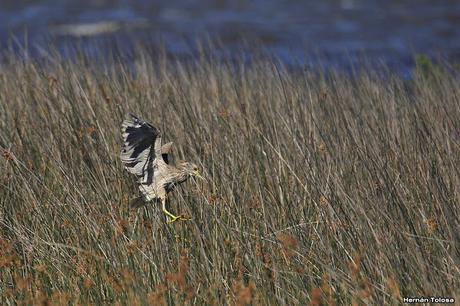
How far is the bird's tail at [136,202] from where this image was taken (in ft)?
17.3

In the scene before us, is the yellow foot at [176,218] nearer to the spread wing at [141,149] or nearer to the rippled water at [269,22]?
the spread wing at [141,149]

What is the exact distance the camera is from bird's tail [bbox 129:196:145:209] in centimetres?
528

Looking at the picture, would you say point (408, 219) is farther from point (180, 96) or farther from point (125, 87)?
point (125, 87)

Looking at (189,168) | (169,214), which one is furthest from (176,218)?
(189,168)

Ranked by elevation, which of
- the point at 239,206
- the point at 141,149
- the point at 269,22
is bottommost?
the point at 269,22

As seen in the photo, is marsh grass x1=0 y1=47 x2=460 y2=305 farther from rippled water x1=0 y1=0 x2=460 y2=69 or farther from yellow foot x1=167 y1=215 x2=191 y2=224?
rippled water x1=0 y1=0 x2=460 y2=69

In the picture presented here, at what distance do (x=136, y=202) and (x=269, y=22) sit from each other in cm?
1673

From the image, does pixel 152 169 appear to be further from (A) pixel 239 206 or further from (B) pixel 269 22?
(B) pixel 269 22

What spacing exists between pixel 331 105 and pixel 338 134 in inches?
33.8

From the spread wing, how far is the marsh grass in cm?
22

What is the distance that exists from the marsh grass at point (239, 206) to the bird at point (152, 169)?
0.36 ft

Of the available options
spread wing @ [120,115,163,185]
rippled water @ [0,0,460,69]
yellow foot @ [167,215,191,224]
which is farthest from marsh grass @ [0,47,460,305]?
rippled water @ [0,0,460,69]

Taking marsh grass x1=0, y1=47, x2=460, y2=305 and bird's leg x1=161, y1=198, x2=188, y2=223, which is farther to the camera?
bird's leg x1=161, y1=198, x2=188, y2=223

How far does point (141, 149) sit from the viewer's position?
16.7 ft
